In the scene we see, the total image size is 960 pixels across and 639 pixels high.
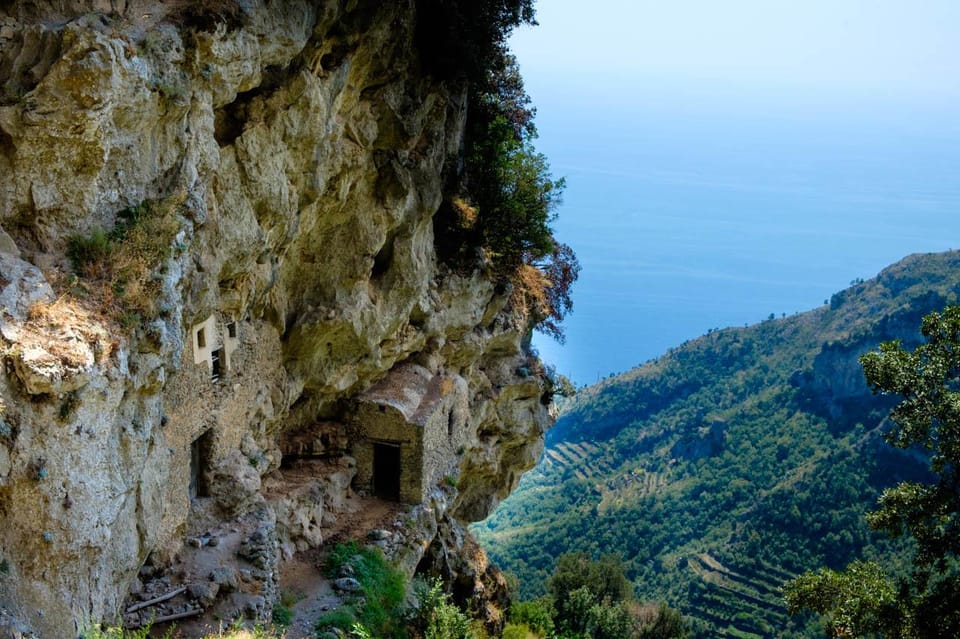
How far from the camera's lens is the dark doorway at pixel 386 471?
20.0m

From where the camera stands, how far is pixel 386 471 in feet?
66.7

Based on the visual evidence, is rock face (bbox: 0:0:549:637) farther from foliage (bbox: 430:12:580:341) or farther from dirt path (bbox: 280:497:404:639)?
foliage (bbox: 430:12:580:341)

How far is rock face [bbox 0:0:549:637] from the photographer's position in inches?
346

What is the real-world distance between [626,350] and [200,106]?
18628 centimetres

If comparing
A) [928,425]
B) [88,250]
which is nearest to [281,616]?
[88,250]

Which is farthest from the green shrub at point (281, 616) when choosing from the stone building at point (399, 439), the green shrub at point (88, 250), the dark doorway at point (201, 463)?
the green shrub at point (88, 250)

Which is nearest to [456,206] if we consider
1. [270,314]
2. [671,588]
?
[270,314]

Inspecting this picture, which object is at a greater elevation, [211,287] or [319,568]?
[211,287]

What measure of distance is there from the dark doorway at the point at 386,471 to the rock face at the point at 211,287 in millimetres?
344

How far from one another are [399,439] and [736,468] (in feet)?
183

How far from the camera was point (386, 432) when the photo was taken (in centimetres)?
1970

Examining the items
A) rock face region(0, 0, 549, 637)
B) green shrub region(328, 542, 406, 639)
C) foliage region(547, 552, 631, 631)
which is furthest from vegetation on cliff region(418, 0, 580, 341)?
foliage region(547, 552, 631, 631)

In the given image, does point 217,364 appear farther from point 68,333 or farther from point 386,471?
point 386,471

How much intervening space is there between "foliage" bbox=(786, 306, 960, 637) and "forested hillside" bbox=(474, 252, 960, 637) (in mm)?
37732
